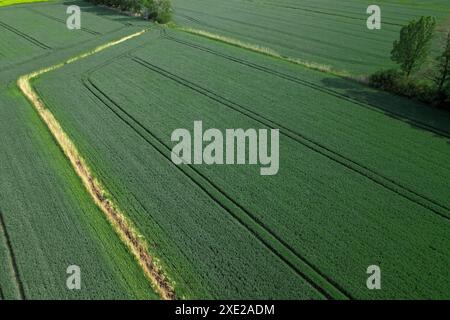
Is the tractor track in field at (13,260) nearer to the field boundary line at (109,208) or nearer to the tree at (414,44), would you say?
the field boundary line at (109,208)

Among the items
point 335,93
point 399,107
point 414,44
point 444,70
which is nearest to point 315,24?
point 414,44

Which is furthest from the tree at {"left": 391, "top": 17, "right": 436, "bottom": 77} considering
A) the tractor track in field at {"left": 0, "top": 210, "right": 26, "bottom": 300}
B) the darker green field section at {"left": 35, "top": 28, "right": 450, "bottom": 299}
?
the tractor track in field at {"left": 0, "top": 210, "right": 26, "bottom": 300}

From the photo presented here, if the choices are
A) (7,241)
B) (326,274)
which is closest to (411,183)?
(326,274)

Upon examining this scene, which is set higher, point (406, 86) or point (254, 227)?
point (406, 86)

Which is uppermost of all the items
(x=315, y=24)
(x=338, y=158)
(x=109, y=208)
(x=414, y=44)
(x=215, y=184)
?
(x=315, y=24)

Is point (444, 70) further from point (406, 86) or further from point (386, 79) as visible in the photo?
point (386, 79)
